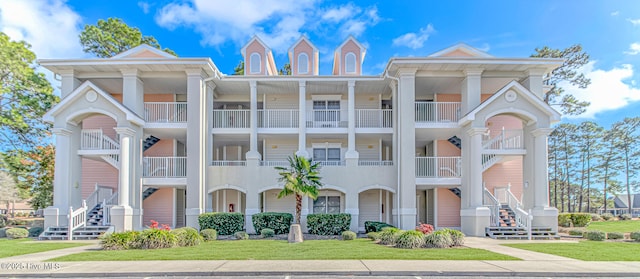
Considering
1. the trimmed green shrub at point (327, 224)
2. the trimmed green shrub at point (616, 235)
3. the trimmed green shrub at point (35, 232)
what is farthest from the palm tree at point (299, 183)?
the trimmed green shrub at point (616, 235)

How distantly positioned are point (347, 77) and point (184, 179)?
369 inches

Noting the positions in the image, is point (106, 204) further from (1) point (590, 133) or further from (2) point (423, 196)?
(1) point (590, 133)

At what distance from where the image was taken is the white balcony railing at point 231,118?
915 inches

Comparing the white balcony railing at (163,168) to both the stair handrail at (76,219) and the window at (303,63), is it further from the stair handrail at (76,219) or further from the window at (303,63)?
the window at (303,63)

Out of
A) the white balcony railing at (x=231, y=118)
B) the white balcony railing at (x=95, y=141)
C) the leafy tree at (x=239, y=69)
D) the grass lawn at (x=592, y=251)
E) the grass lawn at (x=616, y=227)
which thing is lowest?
the grass lawn at (x=616, y=227)

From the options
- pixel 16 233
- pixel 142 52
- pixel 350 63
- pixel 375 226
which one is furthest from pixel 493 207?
pixel 16 233

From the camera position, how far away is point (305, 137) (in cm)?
2272

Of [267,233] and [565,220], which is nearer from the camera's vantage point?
[267,233]

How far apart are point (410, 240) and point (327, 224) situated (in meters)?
6.27

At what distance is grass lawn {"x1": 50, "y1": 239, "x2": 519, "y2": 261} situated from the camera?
11.9 meters

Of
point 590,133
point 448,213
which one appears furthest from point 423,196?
point 590,133

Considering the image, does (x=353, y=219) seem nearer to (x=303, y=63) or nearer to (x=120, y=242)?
(x=303, y=63)

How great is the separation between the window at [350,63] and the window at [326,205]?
6.99 metres

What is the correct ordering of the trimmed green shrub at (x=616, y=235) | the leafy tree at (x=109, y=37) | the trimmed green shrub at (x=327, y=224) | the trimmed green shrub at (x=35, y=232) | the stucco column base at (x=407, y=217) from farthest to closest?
the leafy tree at (x=109, y=37)
the stucco column base at (x=407, y=217)
the trimmed green shrub at (x=35, y=232)
the trimmed green shrub at (x=327, y=224)
the trimmed green shrub at (x=616, y=235)
